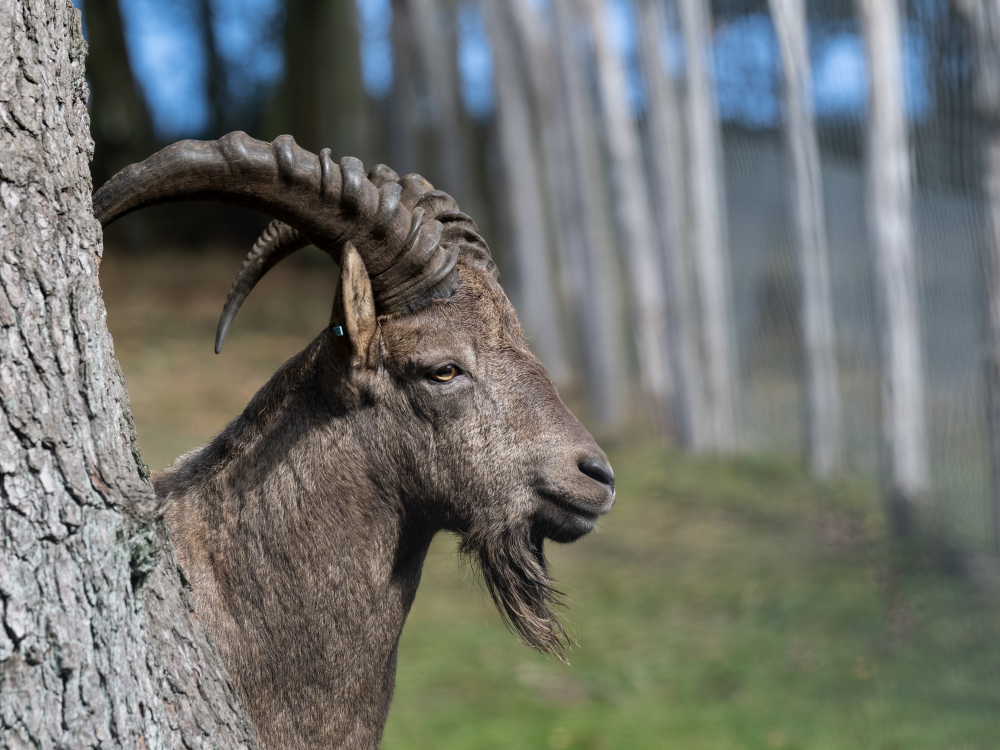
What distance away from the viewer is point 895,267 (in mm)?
7996

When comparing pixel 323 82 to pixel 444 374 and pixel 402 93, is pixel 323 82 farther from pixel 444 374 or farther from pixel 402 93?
pixel 444 374

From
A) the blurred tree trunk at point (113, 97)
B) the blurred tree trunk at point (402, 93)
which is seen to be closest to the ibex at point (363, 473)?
the blurred tree trunk at point (402, 93)

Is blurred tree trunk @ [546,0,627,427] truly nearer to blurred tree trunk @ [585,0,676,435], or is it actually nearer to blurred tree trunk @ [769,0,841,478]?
blurred tree trunk @ [585,0,676,435]

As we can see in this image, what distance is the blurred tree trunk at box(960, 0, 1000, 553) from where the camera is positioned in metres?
6.43

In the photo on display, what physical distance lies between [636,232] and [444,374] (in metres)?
8.57

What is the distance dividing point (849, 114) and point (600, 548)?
4302mm

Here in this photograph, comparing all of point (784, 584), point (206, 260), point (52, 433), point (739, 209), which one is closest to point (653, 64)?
point (739, 209)

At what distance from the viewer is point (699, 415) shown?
10984 mm

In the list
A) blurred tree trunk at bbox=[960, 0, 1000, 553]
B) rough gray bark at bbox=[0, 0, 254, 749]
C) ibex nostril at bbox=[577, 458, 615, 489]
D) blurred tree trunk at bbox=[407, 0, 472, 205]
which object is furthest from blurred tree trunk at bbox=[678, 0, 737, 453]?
rough gray bark at bbox=[0, 0, 254, 749]

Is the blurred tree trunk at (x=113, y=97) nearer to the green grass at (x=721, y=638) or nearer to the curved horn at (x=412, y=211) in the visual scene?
the green grass at (x=721, y=638)

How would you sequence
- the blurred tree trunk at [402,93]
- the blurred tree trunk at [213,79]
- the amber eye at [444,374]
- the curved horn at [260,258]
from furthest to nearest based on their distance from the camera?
the blurred tree trunk at [213,79] < the blurred tree trunk at [402,93] < the curved horn at [260,258] < the amber eye at [444,374]

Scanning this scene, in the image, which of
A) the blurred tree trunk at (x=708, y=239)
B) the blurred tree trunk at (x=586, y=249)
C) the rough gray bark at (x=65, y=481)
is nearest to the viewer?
the rough gray bark at (x=65, y=481)

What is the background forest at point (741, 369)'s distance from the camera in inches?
251

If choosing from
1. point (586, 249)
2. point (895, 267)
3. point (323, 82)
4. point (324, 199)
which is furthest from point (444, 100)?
point (324, 199)
